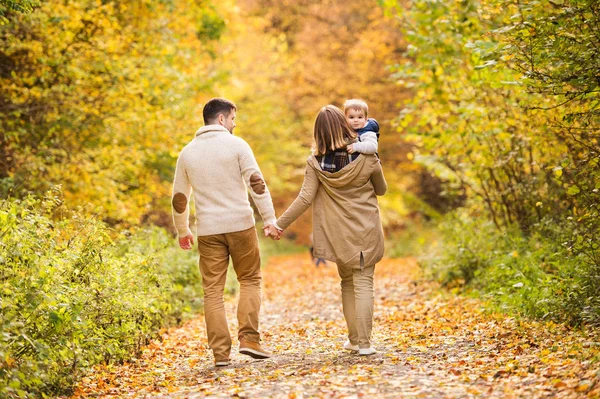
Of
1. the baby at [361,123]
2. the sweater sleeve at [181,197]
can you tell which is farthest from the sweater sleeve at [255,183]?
the baby at [361,123]

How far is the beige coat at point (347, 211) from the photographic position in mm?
6387

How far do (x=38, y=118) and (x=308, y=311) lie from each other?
4713 millimetres

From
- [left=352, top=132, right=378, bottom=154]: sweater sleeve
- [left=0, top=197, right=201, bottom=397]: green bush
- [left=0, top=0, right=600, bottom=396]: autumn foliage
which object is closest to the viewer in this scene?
[left=0, top=197, right=201, bottom=397]: green bush

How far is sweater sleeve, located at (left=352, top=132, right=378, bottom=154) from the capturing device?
6320mm

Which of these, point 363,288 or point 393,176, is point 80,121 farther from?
point 393,176

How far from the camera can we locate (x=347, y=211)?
253 inches

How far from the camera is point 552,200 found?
9.99m

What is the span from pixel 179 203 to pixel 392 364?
86.6 inches

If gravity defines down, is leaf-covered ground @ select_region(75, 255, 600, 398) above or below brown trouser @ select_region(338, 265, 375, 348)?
below

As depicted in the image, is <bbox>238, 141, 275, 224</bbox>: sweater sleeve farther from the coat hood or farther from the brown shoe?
the brown shoe

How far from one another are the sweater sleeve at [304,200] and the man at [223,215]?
0.11 meters

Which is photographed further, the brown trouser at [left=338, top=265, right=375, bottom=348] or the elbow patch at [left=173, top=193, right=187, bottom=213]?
the elbow patch at [left=173, top=193, right=187, bottom=213]

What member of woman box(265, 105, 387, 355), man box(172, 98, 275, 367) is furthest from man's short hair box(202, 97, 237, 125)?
woman box(265, 105, 387, 355)

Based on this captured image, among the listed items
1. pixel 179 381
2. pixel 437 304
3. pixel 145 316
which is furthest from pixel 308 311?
pixel 179 381
